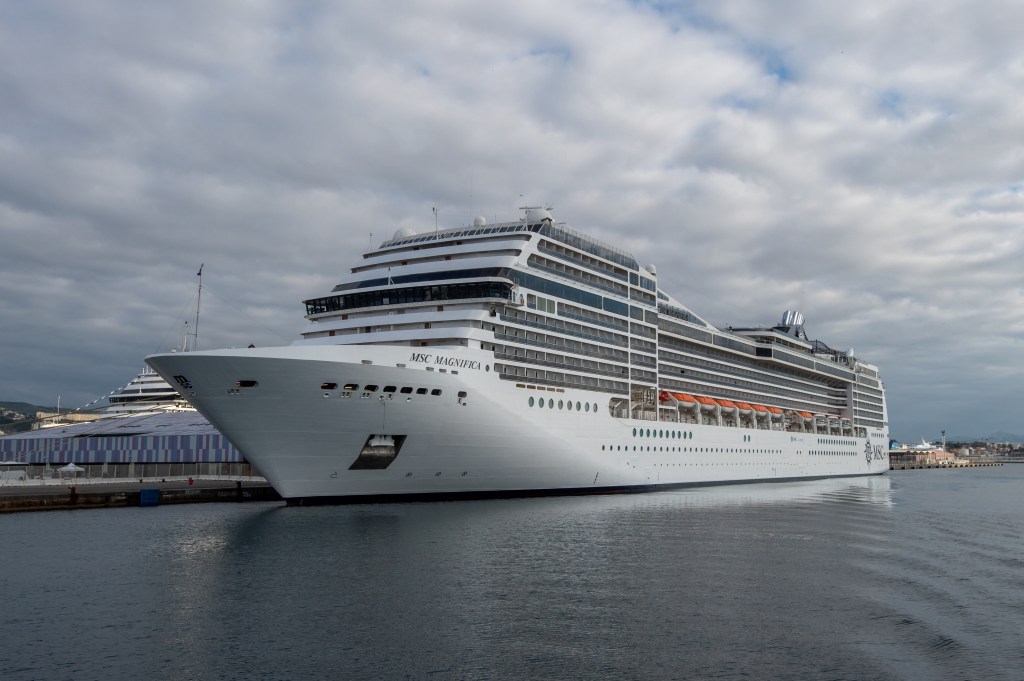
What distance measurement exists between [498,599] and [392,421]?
17.2 m

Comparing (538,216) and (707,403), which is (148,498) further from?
(707,403)

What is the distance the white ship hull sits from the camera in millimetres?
34500

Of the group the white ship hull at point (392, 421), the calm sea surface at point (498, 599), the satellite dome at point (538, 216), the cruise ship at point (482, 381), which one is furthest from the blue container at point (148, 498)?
the satellite dome at point (538, 216)

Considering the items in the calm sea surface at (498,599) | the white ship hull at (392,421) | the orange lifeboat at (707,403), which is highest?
the orange lifeboat at (707,403)

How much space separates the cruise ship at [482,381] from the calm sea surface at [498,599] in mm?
3594

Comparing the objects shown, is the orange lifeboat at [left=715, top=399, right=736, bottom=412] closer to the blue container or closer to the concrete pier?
the concrete pier

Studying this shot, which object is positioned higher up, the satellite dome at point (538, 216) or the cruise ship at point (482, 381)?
the satellite dome at point (538, 216)

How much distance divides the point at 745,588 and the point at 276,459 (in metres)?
22.5

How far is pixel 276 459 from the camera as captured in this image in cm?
3622

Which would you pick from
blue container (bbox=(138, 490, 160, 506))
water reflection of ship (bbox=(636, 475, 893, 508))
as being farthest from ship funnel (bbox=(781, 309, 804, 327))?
blue container (bbox=(138, 490, 160, 506))

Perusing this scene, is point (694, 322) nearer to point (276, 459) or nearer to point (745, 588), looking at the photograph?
point (276, 459)

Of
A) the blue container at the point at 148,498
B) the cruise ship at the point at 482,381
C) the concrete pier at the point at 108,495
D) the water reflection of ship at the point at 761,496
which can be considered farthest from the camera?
the water reflection of ship at the point at 761,496

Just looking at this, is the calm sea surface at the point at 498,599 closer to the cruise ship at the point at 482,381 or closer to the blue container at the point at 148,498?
the cruise ship at the point at 482,381

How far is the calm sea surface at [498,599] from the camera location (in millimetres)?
15883
